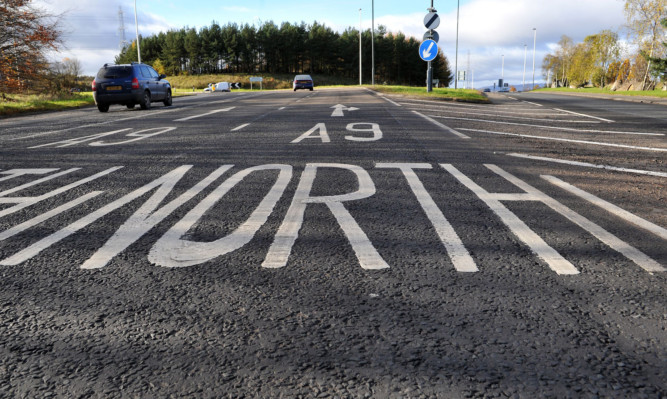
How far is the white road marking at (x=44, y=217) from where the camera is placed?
3.56 metres

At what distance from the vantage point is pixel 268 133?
9.56 meters

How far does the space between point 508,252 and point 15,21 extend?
22882 mm

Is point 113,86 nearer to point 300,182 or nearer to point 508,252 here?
point 300,182

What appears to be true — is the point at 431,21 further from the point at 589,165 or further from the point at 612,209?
the point at 612,209

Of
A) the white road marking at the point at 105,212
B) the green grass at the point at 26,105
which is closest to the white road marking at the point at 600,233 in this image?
the white road marking at the point at 105,212

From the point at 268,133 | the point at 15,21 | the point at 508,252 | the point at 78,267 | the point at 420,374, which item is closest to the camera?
the point at 420,374

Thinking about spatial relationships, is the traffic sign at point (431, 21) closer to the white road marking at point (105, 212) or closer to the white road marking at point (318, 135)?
the white road marking at point (318, 135)

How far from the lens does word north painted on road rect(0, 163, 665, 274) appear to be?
3.01m

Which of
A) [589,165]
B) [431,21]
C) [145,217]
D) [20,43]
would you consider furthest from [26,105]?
[589,165]

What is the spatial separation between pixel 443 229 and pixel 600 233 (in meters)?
1.05

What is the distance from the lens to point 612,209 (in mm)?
4180

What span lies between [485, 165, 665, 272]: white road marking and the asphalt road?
21 millimetres

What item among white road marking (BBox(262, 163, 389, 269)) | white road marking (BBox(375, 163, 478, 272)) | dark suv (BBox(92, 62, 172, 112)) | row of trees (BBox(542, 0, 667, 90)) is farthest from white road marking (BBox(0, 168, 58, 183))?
row of trees (BBox(542, 0, 667, 90))

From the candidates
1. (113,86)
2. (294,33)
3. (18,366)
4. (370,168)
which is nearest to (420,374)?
(18,366)
